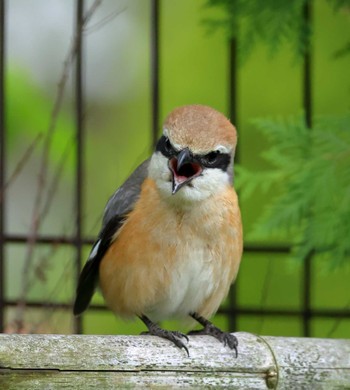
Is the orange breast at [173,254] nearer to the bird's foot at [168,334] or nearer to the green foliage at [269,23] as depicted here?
the bird's foot at [168,334]

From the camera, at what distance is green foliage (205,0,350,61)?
14.6 ft

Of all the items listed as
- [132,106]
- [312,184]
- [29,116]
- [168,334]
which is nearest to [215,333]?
[168,334]

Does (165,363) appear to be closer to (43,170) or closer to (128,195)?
(128,195)

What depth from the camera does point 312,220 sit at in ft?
14.1

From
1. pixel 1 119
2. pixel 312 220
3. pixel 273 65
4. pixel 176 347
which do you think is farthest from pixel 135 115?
pixel 176 347

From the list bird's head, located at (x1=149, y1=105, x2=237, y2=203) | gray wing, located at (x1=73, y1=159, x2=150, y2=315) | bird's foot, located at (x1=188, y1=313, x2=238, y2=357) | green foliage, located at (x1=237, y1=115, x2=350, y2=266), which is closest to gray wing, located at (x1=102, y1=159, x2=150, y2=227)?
gray wing, located at (x1=73, y1=159, x2=150, y2=315)

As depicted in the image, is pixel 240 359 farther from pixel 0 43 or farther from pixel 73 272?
pixel 0 43

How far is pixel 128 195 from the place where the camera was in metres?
3.96

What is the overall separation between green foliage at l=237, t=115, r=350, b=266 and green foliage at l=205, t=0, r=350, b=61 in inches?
13.1

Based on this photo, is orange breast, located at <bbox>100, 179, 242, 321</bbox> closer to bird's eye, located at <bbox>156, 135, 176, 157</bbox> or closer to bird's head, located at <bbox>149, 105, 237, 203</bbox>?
bird's head, located at <bbox>149, 105, 237, 203</bbox>

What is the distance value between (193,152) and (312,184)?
84 centimetres

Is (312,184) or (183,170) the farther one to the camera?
(312,184)

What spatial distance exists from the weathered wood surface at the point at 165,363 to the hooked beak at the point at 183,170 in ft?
1.84

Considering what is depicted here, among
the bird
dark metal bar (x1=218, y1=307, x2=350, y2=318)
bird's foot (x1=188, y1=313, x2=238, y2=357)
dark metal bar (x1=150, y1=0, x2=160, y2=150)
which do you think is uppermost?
dark metal bar (x1=150, y1=0, x2=160, y2=150)
